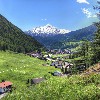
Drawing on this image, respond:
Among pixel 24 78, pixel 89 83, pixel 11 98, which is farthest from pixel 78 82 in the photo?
pixel 24 78

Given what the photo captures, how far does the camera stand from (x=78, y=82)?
24.3 metres

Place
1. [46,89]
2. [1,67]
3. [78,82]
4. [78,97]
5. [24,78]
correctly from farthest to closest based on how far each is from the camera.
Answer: [1,67]
[24,78]
[78,82]
[46,89]
[78,97]

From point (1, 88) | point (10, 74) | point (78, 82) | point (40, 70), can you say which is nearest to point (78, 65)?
point (1, 88)

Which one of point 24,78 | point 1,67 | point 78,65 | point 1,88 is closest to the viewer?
point 78,65

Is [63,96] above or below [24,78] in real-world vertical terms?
above

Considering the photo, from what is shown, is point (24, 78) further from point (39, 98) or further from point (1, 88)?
point (39, 98)

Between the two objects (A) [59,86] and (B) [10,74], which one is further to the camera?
(B) [10,74]

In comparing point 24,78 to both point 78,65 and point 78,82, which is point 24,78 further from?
point 78,82

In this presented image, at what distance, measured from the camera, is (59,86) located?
76.0 ft

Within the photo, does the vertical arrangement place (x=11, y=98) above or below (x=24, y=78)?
above

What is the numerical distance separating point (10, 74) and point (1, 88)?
1035 inches

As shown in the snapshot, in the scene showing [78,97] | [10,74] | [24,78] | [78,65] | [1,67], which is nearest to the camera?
[78,97]

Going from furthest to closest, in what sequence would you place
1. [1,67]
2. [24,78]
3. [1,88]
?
[1,67], [24,78], [1,88]

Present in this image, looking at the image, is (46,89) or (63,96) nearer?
(63,96)
